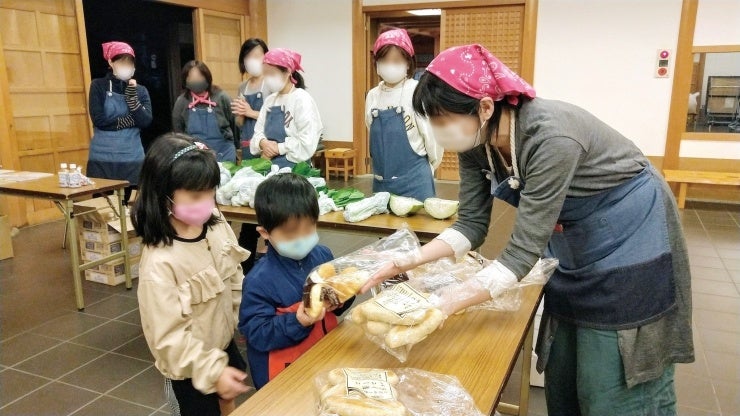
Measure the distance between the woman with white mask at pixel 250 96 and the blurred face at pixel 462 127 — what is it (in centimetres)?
250

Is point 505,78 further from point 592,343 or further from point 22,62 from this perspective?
point 22,62

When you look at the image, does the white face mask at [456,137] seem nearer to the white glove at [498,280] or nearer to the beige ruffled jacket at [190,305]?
the white glove at [498,280]

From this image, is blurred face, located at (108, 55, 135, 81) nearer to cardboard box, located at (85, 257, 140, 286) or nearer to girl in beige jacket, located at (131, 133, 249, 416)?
cardboard box, located at (85, 257, 140, 286)

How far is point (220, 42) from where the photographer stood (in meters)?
7.02

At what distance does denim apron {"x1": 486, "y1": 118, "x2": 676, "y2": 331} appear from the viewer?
1.26m

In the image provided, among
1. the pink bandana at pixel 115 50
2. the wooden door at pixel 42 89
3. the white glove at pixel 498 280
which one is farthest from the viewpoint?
the wooden door at pixel 42 89

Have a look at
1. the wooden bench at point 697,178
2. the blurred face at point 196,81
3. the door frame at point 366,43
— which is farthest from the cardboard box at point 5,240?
the wooden bench at point 697,178

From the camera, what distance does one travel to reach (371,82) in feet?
25.1

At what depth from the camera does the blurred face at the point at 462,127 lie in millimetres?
1233

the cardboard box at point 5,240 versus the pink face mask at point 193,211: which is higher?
the pink face mask at point 193,211

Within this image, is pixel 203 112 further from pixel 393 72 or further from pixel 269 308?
pixel 269 308

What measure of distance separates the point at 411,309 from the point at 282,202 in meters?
0.47

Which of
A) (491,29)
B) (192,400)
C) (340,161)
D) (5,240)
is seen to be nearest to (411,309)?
(192,400)

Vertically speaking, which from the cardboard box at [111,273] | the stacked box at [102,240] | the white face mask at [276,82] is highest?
the white face mask at [276,82]
